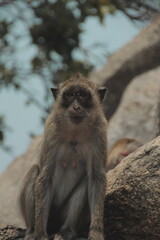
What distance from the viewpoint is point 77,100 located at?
8078mm

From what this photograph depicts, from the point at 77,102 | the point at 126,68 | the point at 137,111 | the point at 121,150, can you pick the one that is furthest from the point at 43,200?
the point at 126,68

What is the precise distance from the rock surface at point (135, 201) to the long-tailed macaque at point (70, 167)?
26cm

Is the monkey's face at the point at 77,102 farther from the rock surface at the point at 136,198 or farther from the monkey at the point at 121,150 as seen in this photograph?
the monkey at the point at 121,150

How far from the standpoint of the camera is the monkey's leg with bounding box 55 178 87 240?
7661 millimetres

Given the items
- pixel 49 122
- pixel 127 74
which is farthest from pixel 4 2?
pixel 49 122

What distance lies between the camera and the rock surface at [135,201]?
7.32 meters

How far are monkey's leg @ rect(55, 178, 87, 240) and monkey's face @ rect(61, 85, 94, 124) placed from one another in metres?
0.98

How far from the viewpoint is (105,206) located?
8.02 meters

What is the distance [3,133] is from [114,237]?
5.11 meters

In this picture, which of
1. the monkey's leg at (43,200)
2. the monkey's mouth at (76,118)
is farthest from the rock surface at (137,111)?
the monkey's leg at (43,200)

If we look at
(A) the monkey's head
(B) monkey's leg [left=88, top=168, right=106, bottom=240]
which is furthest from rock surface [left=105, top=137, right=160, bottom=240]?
(A) the monkey's head

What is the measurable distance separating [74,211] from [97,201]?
0.39m

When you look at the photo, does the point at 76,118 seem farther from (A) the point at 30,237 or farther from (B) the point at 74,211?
(A) the point at 30,237

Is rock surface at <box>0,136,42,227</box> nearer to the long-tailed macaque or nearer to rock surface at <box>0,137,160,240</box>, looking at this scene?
the long-tailed macaque
